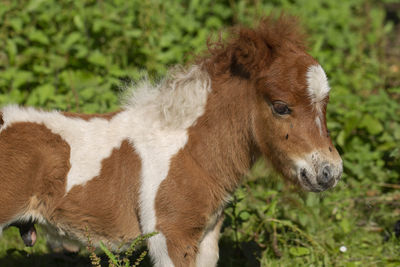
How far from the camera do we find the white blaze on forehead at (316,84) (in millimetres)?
2857

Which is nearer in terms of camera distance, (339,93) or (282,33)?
(282,33)

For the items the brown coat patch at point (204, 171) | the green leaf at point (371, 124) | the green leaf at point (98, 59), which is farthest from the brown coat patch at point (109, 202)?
the green leaf at point (371, 124)

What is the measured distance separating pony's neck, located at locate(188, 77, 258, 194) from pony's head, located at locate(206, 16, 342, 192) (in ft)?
0.18

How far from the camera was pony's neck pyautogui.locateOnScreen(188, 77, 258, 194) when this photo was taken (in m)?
3.11

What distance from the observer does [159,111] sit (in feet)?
10.6

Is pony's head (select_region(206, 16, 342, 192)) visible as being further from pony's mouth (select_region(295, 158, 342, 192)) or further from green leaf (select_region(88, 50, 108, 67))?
green leaf (select_region(88, 50, 108, 67))

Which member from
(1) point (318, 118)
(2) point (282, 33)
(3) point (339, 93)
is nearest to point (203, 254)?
(1) point (318, 118)

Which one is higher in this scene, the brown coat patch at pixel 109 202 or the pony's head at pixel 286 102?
the pony's head at pixel 286 102

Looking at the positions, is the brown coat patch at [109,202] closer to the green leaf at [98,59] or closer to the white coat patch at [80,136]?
the white coat patch at [80,136]

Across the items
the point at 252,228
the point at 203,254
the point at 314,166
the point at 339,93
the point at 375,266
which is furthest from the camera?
the point at 339,93

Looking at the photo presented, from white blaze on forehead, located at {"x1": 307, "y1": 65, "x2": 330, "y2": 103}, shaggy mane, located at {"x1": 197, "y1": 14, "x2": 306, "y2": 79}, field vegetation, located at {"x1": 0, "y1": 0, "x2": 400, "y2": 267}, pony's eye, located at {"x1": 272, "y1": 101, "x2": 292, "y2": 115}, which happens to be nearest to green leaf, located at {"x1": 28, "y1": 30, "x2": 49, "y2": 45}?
field vegetation, located at {"x1": 0, "y1": 0, "x2": 400, "y2": 267}

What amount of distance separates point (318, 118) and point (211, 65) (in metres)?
0.79

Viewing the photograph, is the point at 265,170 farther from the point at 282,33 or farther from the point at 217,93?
the point at 282,33

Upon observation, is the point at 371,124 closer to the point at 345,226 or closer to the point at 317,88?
the point at 345,226
